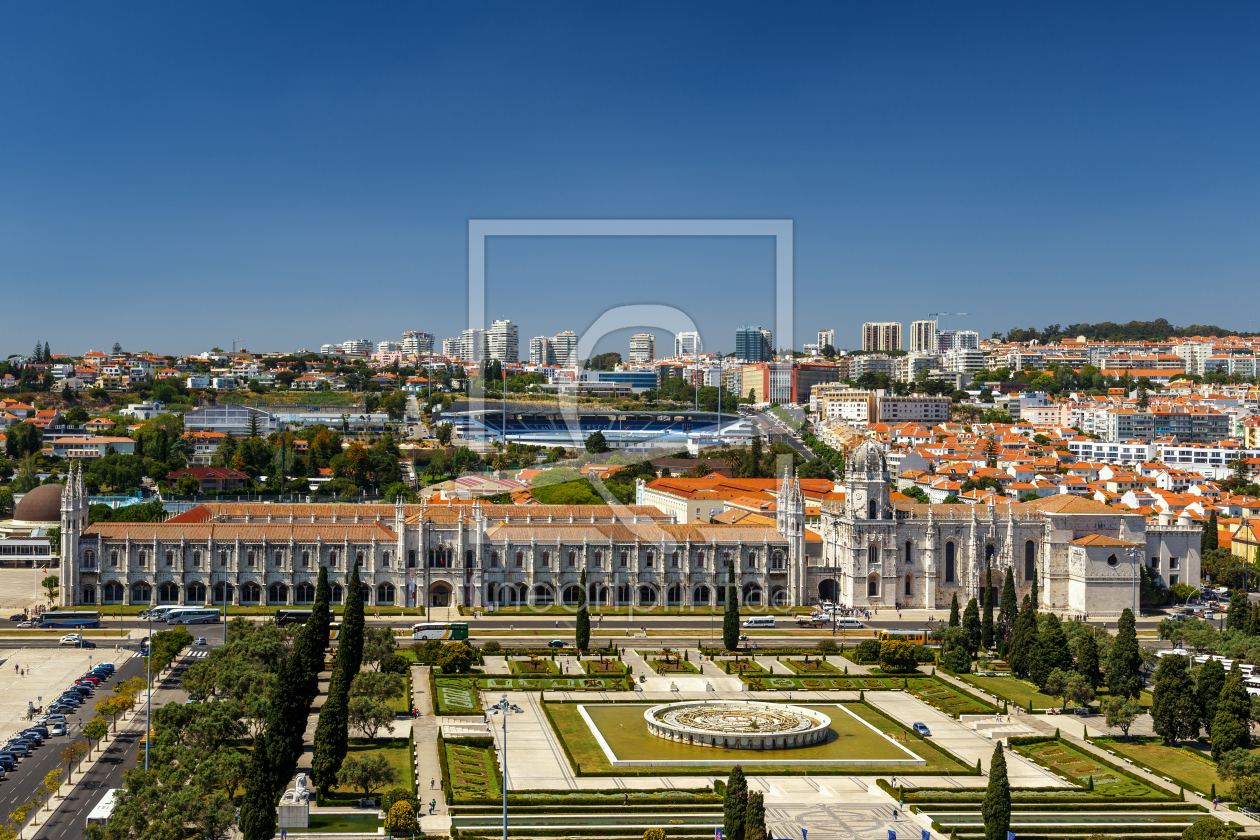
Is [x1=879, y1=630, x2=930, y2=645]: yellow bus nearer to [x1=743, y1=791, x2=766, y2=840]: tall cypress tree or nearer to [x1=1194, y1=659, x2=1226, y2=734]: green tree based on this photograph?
[x1=1194, y1=659, x2=1226, y2=734]: green tree

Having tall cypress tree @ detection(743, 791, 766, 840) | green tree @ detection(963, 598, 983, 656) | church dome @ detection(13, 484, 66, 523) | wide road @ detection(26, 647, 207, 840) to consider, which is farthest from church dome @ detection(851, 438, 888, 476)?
church dome @ detection(13, 484, 66, 523)

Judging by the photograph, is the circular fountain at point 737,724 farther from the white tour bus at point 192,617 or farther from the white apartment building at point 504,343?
the white apartment building at point 504,343

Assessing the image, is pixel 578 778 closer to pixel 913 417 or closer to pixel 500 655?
pixel 500 655

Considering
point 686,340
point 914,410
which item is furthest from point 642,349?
point 914,410

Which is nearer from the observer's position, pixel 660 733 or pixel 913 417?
pixel 660 733

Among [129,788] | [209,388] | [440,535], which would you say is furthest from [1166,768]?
[209,388]

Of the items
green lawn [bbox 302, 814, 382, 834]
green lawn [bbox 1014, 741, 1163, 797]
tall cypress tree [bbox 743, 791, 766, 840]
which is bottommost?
green lawn [bbox 1014, 741, 1163, 797]
